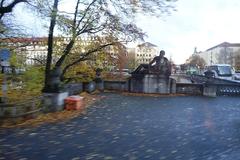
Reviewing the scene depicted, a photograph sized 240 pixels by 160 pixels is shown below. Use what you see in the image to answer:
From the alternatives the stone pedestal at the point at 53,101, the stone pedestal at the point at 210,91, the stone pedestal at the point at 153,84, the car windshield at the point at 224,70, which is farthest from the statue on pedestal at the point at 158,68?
the car windshield at the point at 224,70

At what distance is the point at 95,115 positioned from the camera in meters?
16.1

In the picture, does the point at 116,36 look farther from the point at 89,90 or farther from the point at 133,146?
the point at 133,146

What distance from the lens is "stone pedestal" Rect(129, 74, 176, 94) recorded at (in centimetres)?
3017

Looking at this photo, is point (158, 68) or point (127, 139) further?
point (158, 68)

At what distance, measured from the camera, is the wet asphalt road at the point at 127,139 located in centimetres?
871

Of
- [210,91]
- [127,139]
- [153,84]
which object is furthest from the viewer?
[153,84]

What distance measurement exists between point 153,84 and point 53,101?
48.8 feet

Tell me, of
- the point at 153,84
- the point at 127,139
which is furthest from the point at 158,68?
the point at 127,139

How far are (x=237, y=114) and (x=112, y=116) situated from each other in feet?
19.6

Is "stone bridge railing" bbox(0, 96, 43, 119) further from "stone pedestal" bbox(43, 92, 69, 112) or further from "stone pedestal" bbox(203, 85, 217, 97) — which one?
"stone pedestal" bbox(203, 85, 217, 97)

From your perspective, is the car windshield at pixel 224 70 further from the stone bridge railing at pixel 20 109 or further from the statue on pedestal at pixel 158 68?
the stone bridge railing at pixel 20 109

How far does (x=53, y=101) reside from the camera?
16578 mm

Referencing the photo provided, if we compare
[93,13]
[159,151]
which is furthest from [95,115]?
[93,13]

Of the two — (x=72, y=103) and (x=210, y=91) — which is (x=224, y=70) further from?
(x=72, y=103)
